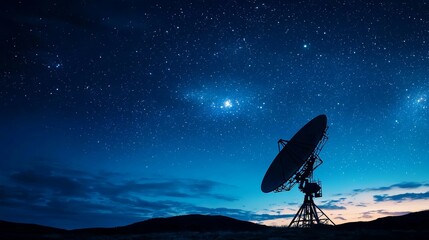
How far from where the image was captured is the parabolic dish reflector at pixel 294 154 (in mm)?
22498

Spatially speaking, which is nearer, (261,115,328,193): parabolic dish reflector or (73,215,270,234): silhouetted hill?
(261,115,328,193): parabolic dish reflector

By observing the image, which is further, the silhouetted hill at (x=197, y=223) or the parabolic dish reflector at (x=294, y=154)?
the silhouetted hill at (x=197, y=223)

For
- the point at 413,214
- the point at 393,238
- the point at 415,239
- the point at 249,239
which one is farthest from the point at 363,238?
the point at 413,214

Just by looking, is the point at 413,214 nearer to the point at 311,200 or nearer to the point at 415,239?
the point at 311,200

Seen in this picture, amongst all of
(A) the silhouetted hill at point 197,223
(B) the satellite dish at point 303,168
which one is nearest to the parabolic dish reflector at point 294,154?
(B) the satellite dish at point 303,168

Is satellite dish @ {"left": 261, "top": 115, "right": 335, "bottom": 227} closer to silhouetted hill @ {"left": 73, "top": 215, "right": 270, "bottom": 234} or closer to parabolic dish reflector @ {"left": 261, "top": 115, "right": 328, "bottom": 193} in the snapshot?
parabolic dish reflector @ {"left": 261, "top": 115, "right": 328, "bottom": 193}

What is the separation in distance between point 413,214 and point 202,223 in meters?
29.7

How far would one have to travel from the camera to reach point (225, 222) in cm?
5041

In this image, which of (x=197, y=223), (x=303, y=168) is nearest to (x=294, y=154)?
(x=303, y=168)

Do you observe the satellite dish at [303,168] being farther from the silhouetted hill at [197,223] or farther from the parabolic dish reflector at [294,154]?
the silhouetted hill at [197,223]

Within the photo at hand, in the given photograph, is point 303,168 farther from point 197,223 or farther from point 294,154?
point 197,223

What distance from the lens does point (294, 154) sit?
80.1 ft

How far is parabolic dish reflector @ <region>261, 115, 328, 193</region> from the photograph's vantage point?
22498mm

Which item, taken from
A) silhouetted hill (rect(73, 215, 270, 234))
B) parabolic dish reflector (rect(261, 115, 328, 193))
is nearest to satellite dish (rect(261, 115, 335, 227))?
parabolic dish reflector (rect(261, 115, 328, 193))
